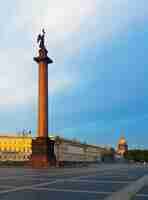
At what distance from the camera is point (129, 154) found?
16875cm

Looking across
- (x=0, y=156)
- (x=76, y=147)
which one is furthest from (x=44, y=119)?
(x=76, y=147)

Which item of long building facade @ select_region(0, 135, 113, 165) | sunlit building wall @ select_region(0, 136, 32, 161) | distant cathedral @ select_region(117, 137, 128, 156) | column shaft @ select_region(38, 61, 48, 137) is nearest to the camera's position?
column shaft @ select_region(38, 61, 48, 137)

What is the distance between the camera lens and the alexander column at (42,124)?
41406 mm

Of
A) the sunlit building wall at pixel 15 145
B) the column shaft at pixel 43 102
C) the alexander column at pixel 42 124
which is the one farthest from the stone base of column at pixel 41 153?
the sunlit building wall at pixel 15 145

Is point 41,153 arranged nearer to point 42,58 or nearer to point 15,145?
point 42,58

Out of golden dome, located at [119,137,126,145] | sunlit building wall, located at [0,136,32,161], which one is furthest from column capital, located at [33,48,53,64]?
golden dome, located at [119,137,126,145]

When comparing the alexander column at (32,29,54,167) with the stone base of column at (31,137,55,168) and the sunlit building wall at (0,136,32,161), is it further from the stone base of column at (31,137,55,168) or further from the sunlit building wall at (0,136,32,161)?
the sunlit building wall at (0,136,32,161)

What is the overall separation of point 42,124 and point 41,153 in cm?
313

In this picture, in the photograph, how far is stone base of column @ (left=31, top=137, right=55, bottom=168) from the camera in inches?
1625

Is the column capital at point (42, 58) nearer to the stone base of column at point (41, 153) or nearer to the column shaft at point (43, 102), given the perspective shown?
the column shaft at point (43, 102)

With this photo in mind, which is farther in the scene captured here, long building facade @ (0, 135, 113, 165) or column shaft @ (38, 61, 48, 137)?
long building facade @ (0, 135, 113, 165)

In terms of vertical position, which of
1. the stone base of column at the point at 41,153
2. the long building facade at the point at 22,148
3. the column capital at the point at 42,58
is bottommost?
the stone base of column at the point at 41,153

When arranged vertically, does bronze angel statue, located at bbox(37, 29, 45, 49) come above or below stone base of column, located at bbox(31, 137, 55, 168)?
above

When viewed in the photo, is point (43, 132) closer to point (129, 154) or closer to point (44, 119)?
point (44, 119)
